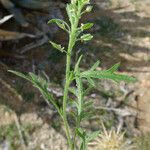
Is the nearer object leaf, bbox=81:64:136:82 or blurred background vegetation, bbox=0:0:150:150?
leaf, bbox=81:64:136:82

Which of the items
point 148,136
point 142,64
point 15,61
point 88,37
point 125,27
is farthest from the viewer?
point 125,27

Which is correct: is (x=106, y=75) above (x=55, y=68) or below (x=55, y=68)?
above

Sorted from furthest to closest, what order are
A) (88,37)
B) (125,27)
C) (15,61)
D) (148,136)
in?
(125,27), (15,61), (148,136), (88,37)

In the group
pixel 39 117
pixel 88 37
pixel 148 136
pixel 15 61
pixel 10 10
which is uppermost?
pixel 88 37

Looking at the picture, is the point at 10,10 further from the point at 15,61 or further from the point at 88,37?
the point at 88,37

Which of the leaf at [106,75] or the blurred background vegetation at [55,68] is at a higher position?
the leaf at [106,75]

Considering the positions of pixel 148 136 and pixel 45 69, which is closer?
pixel 148 136

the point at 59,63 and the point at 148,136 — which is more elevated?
the point at 59,63

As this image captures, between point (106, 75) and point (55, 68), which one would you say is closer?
point (106, 75)

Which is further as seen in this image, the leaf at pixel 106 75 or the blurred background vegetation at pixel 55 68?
the blurred background vegetation at pixel 55 68

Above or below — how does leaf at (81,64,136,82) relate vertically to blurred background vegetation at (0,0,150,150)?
above

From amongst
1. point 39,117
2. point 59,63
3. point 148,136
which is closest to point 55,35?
point 59,63
